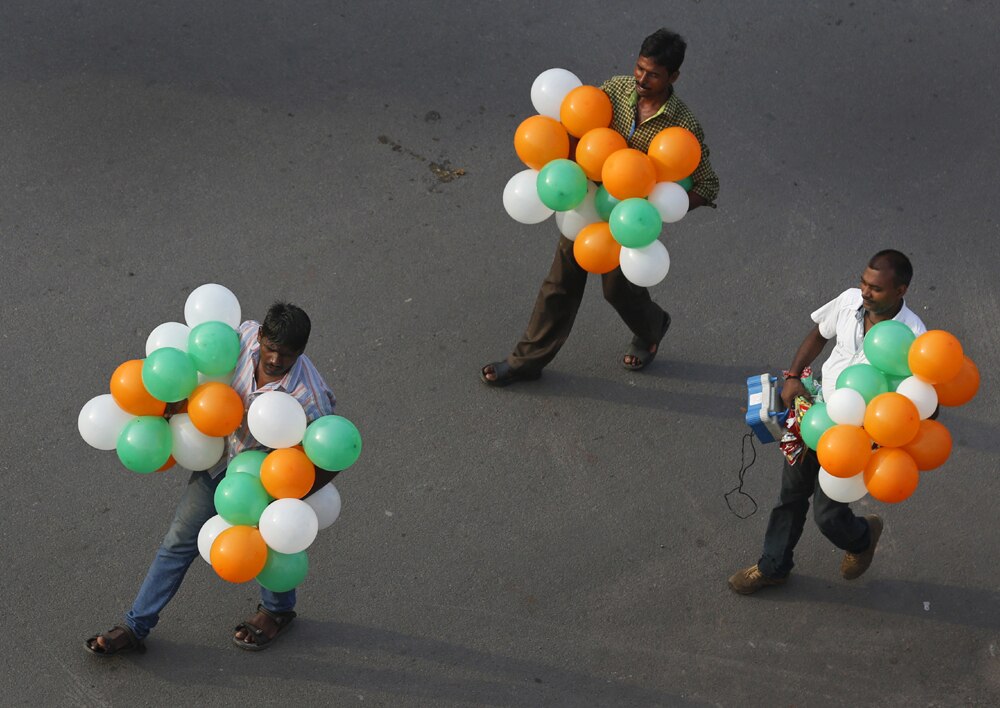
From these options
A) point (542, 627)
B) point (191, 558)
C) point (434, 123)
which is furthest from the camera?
point (434, 123)

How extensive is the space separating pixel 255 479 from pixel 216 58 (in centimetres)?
423

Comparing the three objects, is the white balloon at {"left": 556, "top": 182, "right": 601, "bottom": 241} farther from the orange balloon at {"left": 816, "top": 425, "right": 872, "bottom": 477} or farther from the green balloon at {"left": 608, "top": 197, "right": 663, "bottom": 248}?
the orange balloon at {"left": 816, "top": 425, "right": 872, "bottom": 477}

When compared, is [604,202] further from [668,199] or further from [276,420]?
[276,420]

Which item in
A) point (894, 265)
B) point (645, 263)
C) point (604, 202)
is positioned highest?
point (604, 202)

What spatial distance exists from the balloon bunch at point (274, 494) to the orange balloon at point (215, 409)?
0.06m

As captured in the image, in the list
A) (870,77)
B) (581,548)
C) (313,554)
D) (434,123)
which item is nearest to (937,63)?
(870,77)

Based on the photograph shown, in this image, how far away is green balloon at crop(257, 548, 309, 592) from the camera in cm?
402

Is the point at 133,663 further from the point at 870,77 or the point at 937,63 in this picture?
the point at 937,63

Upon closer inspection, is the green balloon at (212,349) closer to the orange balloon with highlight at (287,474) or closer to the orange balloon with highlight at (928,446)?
the orange balloon with highlight at (287,474)

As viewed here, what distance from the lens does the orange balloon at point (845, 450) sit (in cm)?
405

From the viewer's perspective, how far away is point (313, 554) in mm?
5090

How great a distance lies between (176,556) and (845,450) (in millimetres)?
2427

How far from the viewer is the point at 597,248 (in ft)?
16.5

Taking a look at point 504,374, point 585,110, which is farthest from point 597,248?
point 504,374
